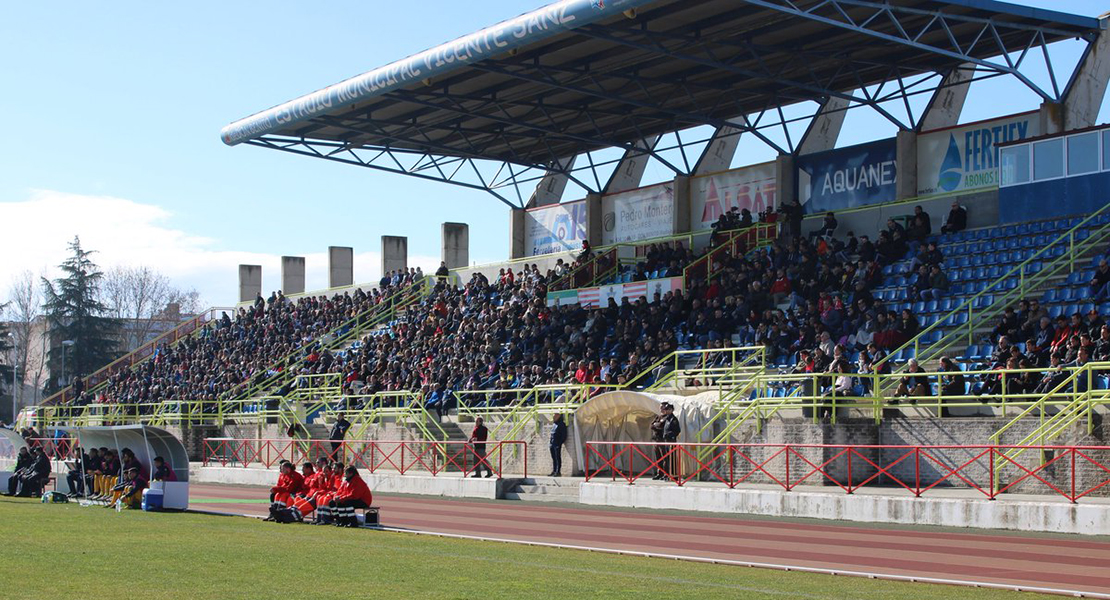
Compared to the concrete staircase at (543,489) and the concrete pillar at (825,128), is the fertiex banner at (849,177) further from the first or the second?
the concrete staircase at (543,489)

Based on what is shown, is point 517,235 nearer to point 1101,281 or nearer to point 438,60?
point 438,60

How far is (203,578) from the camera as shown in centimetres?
1429

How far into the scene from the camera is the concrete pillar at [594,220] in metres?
53.2

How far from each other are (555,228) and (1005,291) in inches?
1025

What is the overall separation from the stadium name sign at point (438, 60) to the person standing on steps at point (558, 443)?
972 centimetres

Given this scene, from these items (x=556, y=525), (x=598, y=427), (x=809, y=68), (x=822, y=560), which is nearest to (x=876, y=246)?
(x=809, y=68)

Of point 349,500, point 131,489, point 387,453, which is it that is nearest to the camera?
point 349,500

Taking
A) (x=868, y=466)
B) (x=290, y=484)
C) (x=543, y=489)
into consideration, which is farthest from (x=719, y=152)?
(x=290, y=484)

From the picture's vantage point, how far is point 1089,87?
120 ft

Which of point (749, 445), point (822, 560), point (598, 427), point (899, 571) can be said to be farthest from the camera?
point (598, 427)

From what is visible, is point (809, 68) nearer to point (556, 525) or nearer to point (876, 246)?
point (876, 246)

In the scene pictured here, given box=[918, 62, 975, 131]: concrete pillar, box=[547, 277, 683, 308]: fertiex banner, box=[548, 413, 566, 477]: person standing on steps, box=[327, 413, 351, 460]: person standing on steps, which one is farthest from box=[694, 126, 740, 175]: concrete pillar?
box=[548, 413, 566, 477]: person standing on steps

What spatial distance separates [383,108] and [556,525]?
86.3ft

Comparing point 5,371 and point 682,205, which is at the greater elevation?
point 682,205
